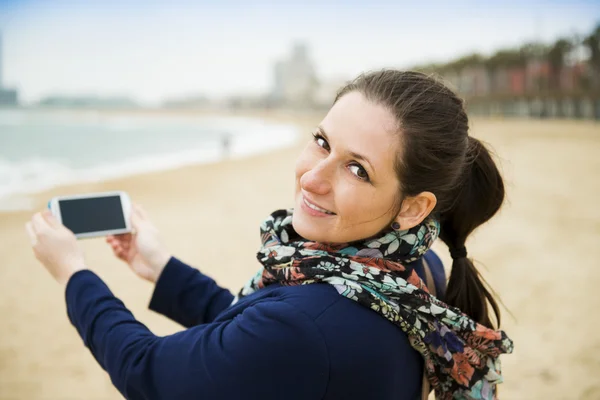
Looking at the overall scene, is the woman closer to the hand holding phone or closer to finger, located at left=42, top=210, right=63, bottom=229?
finger, located at left=42, top=210, right=63, bottom=229

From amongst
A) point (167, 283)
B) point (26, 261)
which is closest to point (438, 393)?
point (167, 283)

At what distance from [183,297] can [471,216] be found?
0.93 meters

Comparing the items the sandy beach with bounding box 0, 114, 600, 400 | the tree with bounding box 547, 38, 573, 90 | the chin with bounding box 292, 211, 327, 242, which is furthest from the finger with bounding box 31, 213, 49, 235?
the tree with bounding box 547, 38, 573, 90

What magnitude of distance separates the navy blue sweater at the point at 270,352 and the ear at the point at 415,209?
0.83ft

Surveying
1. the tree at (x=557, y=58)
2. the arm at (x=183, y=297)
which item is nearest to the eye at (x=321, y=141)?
the arm at (x=183, y=297)

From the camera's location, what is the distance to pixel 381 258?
1143 millimetres

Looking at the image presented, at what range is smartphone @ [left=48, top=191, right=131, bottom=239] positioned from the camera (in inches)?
63.8

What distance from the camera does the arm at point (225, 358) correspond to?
959mm

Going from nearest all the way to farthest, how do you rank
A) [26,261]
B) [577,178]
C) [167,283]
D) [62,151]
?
[167,283] < [26,261] < [577,178] < [62,151]

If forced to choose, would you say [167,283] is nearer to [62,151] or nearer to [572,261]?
[572,261]

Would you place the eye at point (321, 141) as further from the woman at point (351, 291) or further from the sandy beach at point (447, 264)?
the sandy beach at point (447, 264)

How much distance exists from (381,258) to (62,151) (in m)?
38.3

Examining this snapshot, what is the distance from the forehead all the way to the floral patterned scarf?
0.19 metres

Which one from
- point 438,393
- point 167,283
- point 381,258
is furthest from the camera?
point 167,283
